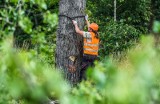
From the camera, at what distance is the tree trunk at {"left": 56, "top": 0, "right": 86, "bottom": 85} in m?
8.73

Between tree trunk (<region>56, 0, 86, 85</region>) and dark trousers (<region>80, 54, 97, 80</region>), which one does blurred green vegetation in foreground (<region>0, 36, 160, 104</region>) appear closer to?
tree trunk (<region>56, 0, 86, 85</region>)

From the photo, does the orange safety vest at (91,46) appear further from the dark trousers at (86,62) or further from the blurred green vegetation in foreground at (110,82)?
the blurred green vegetation in foreground at (110,82)

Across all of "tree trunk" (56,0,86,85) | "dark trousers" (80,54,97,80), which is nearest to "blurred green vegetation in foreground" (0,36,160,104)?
"tree trunk" (56,0,86,85)

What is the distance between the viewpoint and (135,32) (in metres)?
14.4

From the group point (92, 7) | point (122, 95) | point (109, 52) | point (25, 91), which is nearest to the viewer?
point (122, 95)

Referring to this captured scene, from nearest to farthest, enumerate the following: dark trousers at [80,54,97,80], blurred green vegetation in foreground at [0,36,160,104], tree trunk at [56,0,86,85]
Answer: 1. blurred green vegetation in foreground at [0,36,160,104]
2. tree trunk at [56,0,86,85]
3. dark trousers at [80,54,97,80]

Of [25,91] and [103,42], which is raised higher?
[25,91]

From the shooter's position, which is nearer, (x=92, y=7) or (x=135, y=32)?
(x=135, y=32)

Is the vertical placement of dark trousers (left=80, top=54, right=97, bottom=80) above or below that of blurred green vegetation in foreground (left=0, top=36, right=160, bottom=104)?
below

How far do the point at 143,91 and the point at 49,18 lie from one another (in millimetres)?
2761

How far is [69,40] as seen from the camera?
29.2ft

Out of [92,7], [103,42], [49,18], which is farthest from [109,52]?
[49,18]

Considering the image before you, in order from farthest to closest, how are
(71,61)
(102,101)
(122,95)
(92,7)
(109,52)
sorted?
1. (92,7)
2. (109,52)
3. (71,61)
4. (102,101)
5. (122,95)

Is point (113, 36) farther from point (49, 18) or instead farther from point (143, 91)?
point (143, 91)
